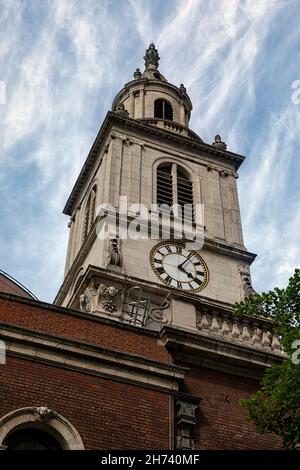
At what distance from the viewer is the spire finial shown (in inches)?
1938

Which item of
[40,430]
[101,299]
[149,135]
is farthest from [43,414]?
[149,135]

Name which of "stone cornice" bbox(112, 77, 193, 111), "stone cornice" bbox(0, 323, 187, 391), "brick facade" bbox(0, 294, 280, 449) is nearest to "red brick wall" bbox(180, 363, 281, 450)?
"brick facade" bbox(0, 294, 280, 449)

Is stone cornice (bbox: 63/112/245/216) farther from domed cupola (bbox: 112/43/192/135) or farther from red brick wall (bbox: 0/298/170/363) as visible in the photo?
red brick wall (bbox: 0/298/170/363)

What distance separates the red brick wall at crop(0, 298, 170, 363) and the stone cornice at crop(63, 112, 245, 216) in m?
19.8

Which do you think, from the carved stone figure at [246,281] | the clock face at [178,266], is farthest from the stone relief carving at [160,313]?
the carved stone figure at [246,281]

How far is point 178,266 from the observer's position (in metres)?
28.8

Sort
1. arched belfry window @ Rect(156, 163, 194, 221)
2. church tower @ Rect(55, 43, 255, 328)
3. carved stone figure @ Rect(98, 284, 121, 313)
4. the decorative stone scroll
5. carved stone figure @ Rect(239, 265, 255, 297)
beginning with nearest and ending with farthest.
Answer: the decorative stone scroll
carved stone figure @ Rect(98, 284, 121, 313)
church tower @ Rect(55, 43, 255, 328)
carved stone figure @ Rect(239, 265, 255, 297)
arched belfry window @ Rect(156, 163, 194, 221)

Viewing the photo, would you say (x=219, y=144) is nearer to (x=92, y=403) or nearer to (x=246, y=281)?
(x=246, y=281)

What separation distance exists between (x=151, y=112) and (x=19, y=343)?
2699cm

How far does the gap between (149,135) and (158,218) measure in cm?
654

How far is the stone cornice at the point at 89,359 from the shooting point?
15281 millimetres

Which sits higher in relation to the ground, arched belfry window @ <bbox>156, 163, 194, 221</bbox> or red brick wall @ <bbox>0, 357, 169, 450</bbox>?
arched belfry window @ <bbox>156, 163, 194, 221</bbox>
